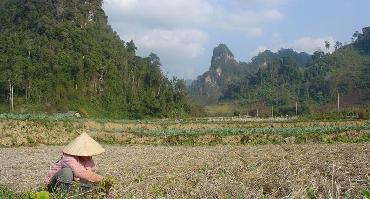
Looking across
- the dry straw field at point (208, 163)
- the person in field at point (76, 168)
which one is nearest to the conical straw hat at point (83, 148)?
the person in field at point (76, 168)

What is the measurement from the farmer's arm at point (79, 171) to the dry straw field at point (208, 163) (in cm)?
39

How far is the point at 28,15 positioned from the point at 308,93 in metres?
45.2

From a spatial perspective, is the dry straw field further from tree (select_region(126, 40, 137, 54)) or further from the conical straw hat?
tree (select_region(126, 40, 137, 54))

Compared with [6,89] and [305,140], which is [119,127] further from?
[6,89]

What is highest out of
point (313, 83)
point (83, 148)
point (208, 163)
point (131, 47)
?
point (131, 47)

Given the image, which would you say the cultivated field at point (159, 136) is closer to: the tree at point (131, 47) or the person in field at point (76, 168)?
the person in field at point (76, 168)

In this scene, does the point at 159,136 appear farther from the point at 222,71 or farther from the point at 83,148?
the point at 222,71

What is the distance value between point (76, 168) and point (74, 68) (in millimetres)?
47980

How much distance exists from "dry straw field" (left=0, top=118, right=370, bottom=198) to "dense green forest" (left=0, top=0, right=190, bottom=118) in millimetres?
20816

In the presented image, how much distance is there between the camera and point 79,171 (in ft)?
22.0

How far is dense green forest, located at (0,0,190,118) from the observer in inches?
1977

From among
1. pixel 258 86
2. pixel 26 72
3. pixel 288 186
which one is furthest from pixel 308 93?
pixel 288 186

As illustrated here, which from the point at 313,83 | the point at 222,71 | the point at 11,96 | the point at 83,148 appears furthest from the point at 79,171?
the point at 222,71

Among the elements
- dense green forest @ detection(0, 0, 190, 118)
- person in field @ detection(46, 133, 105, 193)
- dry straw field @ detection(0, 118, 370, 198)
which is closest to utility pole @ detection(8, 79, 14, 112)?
dense green forest @ detection(0, 0, 190, 118)
